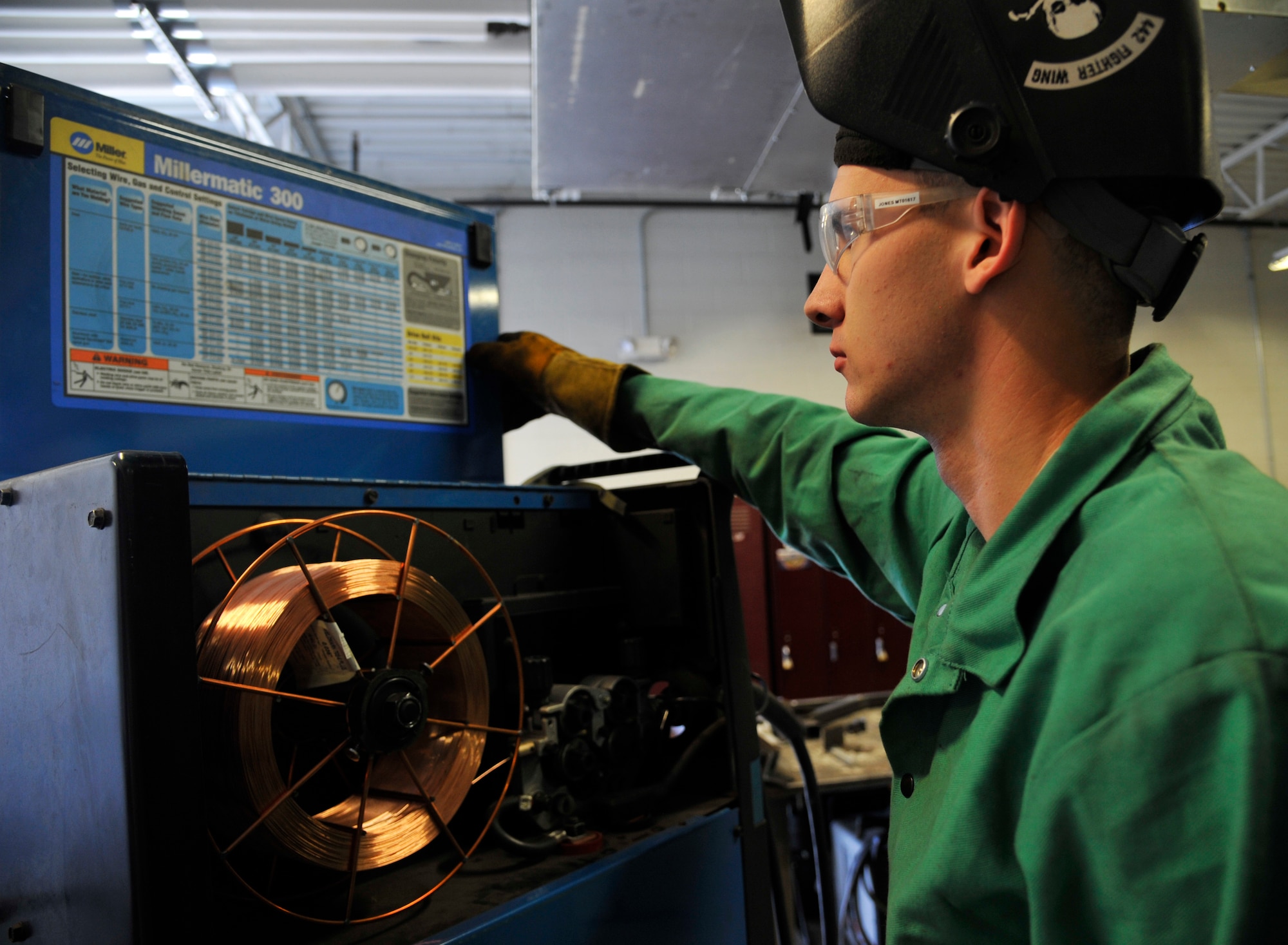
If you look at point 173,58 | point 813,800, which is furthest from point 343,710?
point 173,58

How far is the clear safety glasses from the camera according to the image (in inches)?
30.5

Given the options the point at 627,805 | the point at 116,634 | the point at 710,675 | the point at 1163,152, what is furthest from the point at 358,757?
the point at 1163,152

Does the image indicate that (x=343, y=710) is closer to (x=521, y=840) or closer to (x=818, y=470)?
(x=521, y=840)

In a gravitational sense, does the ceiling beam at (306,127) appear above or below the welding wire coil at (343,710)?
above

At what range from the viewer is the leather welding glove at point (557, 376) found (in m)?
1.34

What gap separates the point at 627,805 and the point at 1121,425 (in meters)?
0.75

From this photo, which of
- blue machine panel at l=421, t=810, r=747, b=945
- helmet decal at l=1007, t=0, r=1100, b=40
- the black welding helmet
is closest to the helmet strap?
the black welding helmet

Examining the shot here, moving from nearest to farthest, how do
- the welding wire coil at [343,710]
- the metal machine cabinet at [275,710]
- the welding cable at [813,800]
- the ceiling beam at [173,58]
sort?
1. the metal machine cabinet at [275,710]
2. the welding wire coil at [343,710]
3. the welding cable at [813,800]
4. the ceiling beam at [173,58]

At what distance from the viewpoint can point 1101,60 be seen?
65 cm

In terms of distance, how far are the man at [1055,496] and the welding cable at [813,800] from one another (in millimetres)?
856

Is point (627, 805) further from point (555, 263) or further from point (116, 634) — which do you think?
point (555, 263)

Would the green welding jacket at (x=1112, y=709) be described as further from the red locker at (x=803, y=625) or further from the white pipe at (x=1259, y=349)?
the white pipe at (x=1259, y=349)

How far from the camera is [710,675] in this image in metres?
1.27

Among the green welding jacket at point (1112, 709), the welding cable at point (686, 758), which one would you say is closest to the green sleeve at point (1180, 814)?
the green welding jacket at point (1112, 709)
